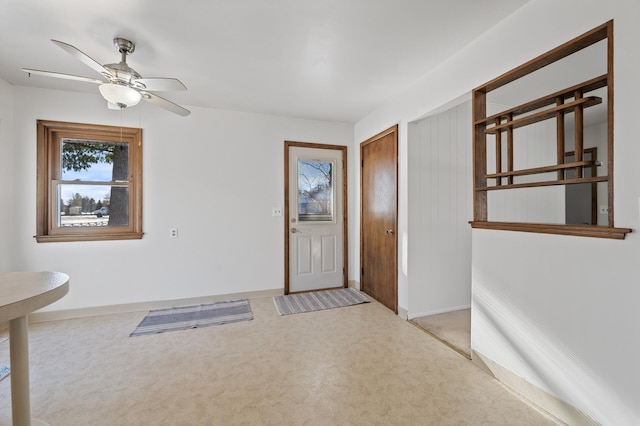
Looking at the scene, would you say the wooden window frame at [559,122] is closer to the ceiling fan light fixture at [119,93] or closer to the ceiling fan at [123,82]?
the ceiling fan at [123,82]

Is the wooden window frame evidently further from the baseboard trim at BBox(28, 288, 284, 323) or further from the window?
the window

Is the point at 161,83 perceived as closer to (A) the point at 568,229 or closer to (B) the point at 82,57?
(B) the point at 82,57

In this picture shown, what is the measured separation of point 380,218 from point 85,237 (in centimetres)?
343

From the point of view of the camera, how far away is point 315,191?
4.02 metres

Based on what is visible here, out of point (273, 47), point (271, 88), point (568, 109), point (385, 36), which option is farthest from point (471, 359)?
point (271, 88)

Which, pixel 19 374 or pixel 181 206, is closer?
pixel 19 374

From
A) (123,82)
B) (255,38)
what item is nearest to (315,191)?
(255,38)

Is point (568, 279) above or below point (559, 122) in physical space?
below

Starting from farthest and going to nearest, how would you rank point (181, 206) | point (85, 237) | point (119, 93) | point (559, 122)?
point (181, 206) → point (85, 237) → point (119, 93) → point (559, 122)

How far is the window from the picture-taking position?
3.00 metres

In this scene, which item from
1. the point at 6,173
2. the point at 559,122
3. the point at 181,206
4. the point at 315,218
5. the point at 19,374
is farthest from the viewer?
the point at 315,218

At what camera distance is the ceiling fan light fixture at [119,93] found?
191cm

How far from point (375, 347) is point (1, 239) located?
151 inches

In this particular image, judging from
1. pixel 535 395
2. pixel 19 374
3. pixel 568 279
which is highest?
pixel 568 279
